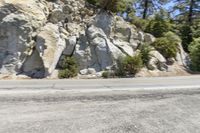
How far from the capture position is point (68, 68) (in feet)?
69.0

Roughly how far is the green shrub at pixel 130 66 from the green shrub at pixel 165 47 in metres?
4.44

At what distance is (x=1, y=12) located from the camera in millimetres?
21719

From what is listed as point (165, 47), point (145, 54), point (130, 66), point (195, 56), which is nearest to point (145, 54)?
point (145, 54)

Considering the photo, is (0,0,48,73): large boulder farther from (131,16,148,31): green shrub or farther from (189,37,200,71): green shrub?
(189,37,200,71): green shrub

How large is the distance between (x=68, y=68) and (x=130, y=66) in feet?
13.6

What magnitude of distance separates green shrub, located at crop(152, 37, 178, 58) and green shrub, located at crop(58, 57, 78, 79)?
24.8 feet

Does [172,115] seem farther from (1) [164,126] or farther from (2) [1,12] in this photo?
(2) [1,12]

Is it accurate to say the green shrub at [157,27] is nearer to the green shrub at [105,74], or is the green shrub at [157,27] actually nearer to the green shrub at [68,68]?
the green shrub at [105,74]

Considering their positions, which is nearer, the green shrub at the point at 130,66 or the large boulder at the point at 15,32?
the large boulder at the point at 15,32

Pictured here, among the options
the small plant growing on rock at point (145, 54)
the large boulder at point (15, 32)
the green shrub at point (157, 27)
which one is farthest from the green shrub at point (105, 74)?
the green shrub at point (157, 27)

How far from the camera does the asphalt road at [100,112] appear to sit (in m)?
6.82

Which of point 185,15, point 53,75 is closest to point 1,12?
point 53,75

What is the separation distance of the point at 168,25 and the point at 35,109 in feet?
75.0

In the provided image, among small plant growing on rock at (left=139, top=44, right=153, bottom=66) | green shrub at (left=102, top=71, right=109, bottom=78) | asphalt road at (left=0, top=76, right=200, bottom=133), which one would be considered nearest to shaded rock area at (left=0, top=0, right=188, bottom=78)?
small plant growing on rock at (left=139, top=44, right=153, bottom=66)
